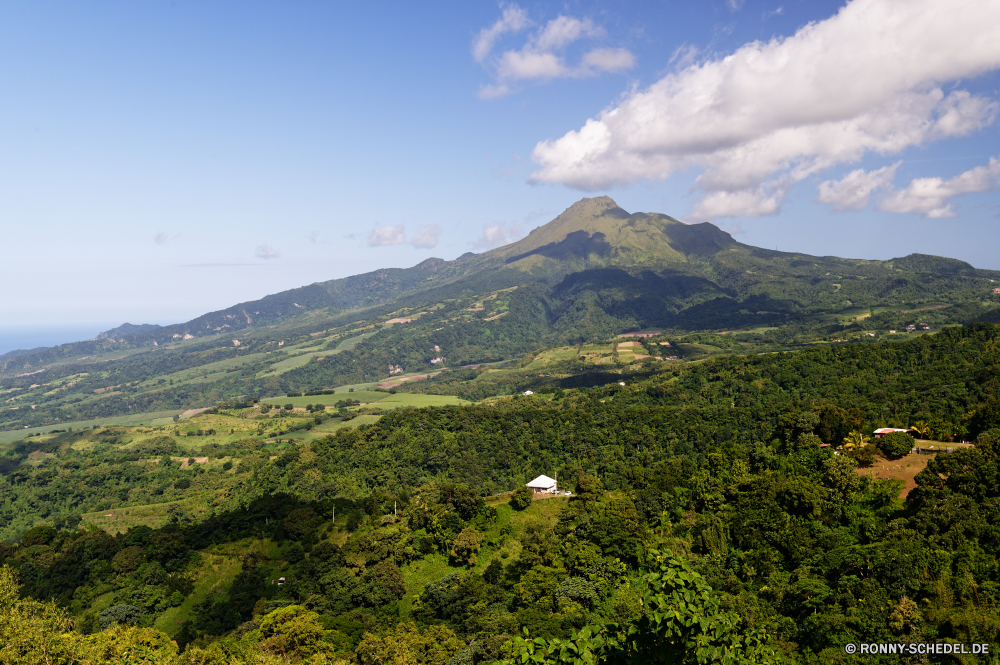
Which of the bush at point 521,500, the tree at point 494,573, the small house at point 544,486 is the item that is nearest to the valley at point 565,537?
the bush at point 521,500

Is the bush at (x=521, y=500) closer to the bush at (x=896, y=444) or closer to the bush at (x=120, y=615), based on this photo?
the bush at (x=896, y=444)

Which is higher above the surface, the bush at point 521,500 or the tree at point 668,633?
the tree at point 668,633

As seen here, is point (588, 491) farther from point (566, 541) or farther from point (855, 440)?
point (855, 440)

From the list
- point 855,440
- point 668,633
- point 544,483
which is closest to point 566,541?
point 544,483

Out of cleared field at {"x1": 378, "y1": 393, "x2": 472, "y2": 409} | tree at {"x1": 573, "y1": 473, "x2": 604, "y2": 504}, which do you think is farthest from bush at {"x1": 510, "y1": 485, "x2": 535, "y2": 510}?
cleared field at {"x1": 378, "y1": 393, "x2": 472, "y2": 409}

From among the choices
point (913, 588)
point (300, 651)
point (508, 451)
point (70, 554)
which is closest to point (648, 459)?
point (508, 451)
